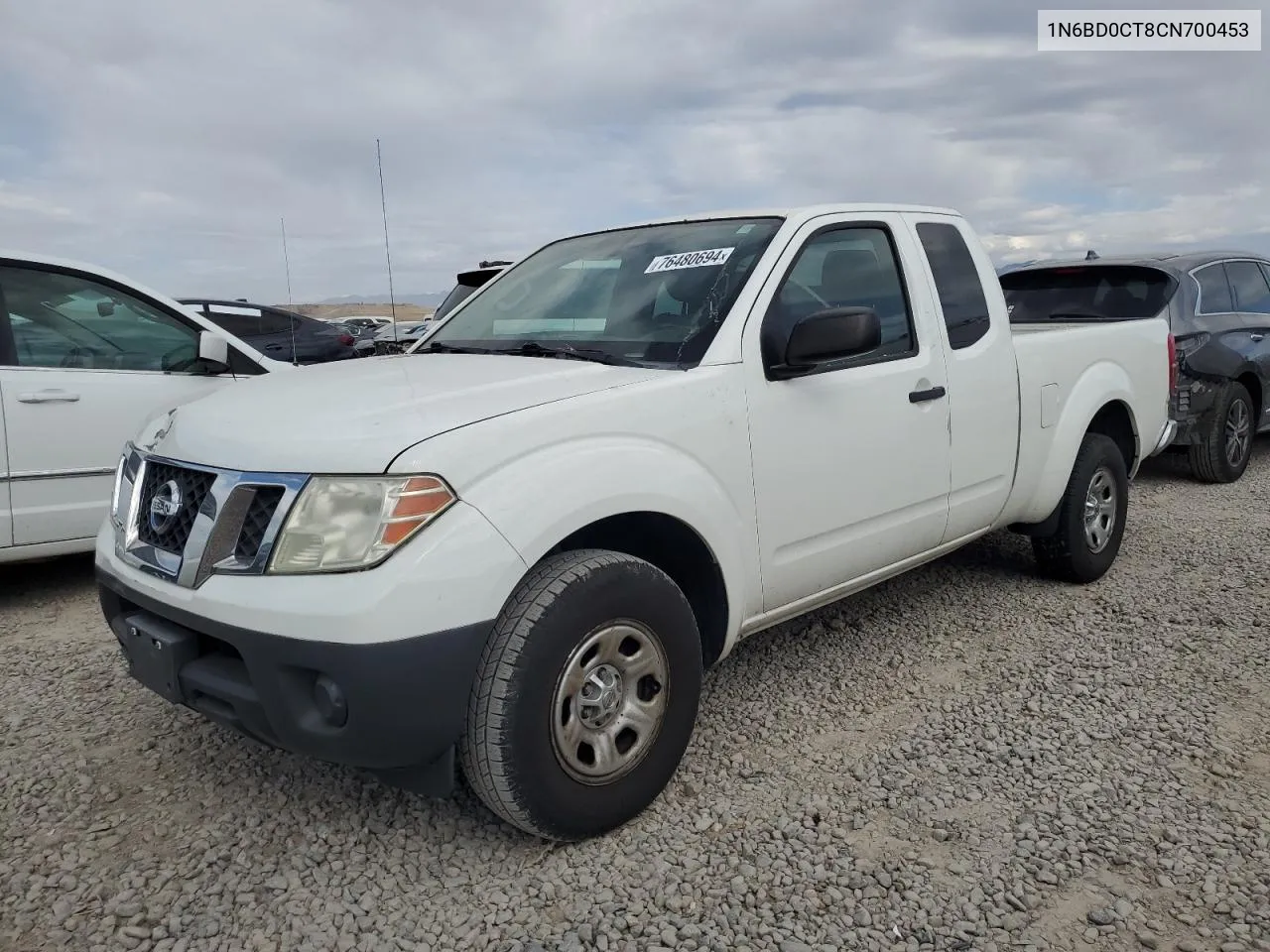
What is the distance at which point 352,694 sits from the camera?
2172mm

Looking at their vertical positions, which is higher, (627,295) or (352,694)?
(627,295)

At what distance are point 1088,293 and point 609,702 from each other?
5.94 m

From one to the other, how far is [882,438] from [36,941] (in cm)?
282

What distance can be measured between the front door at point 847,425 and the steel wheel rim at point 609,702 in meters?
0.60

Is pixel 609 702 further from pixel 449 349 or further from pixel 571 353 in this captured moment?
pixel 449 349

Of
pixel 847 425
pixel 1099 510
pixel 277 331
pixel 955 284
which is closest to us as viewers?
pixel 847 425

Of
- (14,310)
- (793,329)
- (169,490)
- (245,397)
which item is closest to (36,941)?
(169,490)

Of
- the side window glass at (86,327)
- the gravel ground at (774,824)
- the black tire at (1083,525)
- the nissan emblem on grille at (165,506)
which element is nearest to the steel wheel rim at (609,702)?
the gravel ground at (774,824)

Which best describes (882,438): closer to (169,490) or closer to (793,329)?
(793,329)

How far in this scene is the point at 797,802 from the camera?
2807 mm

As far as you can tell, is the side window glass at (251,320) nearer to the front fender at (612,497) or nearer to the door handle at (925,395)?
the door handle at (925,395)

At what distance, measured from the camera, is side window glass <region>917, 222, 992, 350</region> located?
3.87 metres

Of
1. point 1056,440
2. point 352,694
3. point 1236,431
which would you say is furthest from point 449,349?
point 1236,431

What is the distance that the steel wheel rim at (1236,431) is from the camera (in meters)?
7.21
